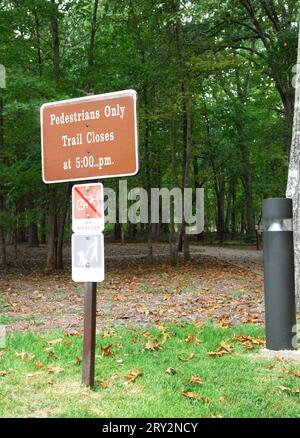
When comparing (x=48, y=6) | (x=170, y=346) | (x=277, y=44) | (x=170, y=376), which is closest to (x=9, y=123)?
(x=48, y=6)

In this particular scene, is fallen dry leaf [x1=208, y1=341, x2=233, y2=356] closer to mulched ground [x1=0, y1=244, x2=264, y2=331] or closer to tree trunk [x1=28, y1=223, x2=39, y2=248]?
mulched ground [x1=0, y1=244, x2=264, y2=331]

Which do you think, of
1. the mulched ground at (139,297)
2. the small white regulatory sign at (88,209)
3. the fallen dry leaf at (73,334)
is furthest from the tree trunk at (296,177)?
the small white regulatory sign at (88,209)

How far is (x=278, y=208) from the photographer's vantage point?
5.41m

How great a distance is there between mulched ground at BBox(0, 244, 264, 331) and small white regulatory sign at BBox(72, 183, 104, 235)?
2.90 m

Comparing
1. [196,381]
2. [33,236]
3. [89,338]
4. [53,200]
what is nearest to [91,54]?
[53,200]

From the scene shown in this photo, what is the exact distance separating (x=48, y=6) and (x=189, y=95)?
509cm

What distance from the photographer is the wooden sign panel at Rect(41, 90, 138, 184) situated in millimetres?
4328

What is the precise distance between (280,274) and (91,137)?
2.51 meters

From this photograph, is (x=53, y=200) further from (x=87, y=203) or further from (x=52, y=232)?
(x=87, y=203)

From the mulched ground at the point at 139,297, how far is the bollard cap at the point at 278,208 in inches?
91.8

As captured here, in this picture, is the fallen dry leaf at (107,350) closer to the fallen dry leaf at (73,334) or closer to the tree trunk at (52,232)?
the fallen dry leaf at (73,334)

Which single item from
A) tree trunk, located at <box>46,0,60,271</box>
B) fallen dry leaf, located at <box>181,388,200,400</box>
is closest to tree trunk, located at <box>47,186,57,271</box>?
tree trunk, located at <box>46,0,60,271</box>

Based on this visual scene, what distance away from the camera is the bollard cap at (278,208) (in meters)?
5.41
